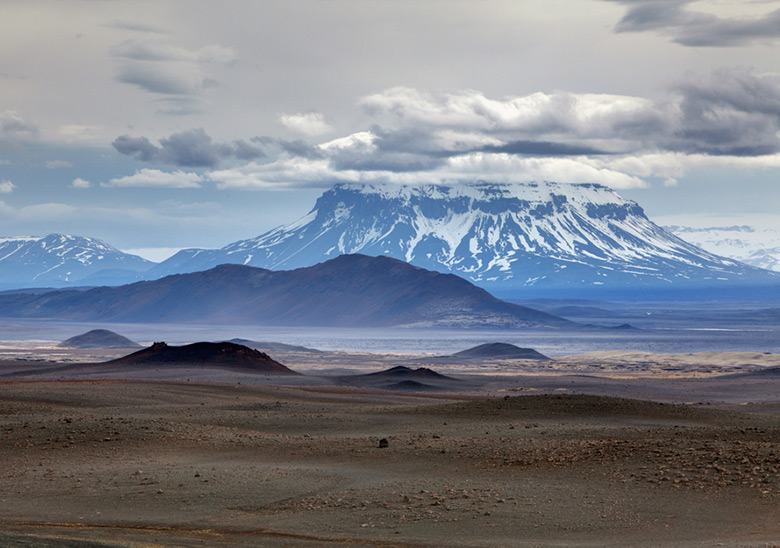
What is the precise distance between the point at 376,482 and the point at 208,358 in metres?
72.9

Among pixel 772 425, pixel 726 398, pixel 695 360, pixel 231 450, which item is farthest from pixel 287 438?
pixel 695 360

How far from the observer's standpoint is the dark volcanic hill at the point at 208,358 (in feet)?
305

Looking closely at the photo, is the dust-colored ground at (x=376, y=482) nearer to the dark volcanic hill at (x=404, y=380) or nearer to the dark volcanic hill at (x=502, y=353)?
the dark volcanic hill at (x=404, y=380)

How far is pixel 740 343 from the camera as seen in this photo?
175 meters

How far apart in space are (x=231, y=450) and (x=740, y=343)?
159 meters

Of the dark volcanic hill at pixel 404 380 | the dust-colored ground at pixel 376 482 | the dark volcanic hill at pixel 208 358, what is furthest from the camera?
the dark volcanic hill at pixel 208 358

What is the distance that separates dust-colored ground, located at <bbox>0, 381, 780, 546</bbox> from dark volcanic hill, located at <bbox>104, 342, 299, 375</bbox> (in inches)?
2166

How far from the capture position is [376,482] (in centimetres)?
2386

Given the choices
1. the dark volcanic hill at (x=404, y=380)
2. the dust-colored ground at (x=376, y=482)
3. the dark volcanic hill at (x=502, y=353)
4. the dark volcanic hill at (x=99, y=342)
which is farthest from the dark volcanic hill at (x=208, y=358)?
the dark volcanic hill at (x=99, y=342)

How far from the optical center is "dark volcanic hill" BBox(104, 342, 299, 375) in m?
92.8

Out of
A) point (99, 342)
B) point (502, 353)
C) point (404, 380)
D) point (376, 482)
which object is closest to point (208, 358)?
point (404, 380)

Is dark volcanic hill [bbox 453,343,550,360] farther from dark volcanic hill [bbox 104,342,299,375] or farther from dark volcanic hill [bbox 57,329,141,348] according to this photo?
dark volcanic hill [bbox 57,329,141,348]

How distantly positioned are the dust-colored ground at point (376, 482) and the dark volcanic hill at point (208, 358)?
55.0 m

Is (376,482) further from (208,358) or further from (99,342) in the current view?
(99,342)
